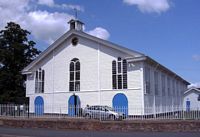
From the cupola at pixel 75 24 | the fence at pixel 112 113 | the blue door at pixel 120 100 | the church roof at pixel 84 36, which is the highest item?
A: the cupola at pixel 75 24

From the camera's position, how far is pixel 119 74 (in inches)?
1315

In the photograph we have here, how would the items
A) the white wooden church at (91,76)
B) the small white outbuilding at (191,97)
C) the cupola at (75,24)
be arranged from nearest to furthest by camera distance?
the white wooden church at (91,76) < the cupola at (75,24) < the small white outbuilding at (191,97)

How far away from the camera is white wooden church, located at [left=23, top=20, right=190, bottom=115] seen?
106ft

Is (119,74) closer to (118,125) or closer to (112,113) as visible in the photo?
(112,113)

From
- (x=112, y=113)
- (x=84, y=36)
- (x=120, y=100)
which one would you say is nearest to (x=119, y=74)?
(x=120, y=100)

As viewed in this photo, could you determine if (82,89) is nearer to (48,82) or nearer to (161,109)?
(48,82)

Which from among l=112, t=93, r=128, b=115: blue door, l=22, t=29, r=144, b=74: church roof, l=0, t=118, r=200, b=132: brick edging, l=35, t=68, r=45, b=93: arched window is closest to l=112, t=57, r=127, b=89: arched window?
l=112, t=93, r=128, b=115: blue door

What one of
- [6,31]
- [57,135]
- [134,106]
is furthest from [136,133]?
[6,31]

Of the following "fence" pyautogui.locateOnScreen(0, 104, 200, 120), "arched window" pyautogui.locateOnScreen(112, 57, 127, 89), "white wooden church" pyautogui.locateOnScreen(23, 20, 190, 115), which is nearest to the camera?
"fence" pyautogui.locateOnScreen(0, 104, 200, 120)

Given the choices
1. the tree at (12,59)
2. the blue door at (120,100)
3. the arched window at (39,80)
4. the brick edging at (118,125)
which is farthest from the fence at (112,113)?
the tree at (12,59)

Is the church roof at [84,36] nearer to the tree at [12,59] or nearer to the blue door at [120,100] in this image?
the blue door at [120,100]

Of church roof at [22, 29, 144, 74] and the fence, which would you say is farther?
church roof at [22, 29, 144, 74]

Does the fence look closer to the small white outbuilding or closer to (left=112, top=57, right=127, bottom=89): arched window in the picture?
(left=112, top=57, right=127, bottom=89): arched window

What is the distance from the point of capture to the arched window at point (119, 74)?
3297cm
